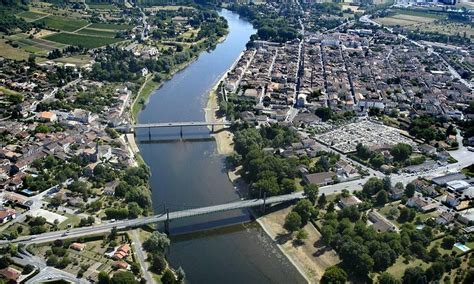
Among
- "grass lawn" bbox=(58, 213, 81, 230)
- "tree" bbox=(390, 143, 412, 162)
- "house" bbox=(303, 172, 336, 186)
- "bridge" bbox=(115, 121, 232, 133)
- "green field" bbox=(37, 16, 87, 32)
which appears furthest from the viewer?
"green field" bbox=(37, 16, 87, 32)

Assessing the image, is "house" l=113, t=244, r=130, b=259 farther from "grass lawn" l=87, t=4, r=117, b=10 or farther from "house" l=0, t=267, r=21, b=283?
"grass lawn" l=87, t=4, r=117, b=10

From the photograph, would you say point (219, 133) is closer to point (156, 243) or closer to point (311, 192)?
point (311, 192)

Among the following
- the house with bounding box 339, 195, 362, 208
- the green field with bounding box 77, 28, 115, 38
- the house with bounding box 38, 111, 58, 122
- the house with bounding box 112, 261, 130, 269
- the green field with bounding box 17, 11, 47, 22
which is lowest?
the house with bounding box 112, 261, 130, 269

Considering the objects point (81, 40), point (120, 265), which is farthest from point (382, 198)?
point (81, 40)

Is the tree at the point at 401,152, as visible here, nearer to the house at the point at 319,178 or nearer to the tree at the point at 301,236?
the house at the point at 319,178

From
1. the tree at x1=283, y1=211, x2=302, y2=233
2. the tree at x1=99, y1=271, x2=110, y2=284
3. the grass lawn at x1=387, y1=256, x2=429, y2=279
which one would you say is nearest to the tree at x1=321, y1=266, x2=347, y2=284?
the grass lawn at x1=387, y1=256, x2=429, y2=279

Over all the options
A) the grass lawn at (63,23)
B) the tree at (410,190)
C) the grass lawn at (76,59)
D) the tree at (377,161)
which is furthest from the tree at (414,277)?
the grass lawn at (63,23)
